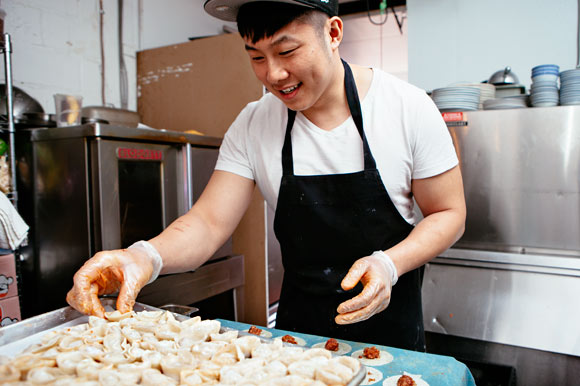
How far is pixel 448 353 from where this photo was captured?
2.61 metres

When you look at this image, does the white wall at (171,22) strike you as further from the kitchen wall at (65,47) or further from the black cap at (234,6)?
the black cap at (234,6)

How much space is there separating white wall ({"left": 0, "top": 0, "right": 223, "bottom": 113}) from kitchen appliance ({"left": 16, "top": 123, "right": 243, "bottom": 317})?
0.62 m

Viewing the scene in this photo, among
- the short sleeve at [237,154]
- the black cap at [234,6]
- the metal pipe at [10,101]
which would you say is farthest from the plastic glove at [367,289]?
the metal pipe at [10,101]

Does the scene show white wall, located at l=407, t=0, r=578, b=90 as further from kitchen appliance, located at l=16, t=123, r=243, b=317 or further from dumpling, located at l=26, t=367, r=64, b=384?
dumpling, located at l=26, t=367, r=64, b=384

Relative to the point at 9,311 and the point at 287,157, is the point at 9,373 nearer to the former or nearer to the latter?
the point at 287,157

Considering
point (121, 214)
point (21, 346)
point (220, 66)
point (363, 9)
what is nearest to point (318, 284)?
point (21, 346)

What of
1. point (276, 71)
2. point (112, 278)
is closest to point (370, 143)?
point (276, 71)

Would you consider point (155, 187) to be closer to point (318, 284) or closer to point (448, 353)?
point (318, 284)

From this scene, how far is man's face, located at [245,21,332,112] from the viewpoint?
3.87 feet

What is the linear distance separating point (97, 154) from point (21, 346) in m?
1.30

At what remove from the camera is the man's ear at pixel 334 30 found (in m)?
1.29

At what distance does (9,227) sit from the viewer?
6.17ft

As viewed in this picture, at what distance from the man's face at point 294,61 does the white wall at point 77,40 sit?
210 cm

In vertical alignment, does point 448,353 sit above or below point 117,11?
below
